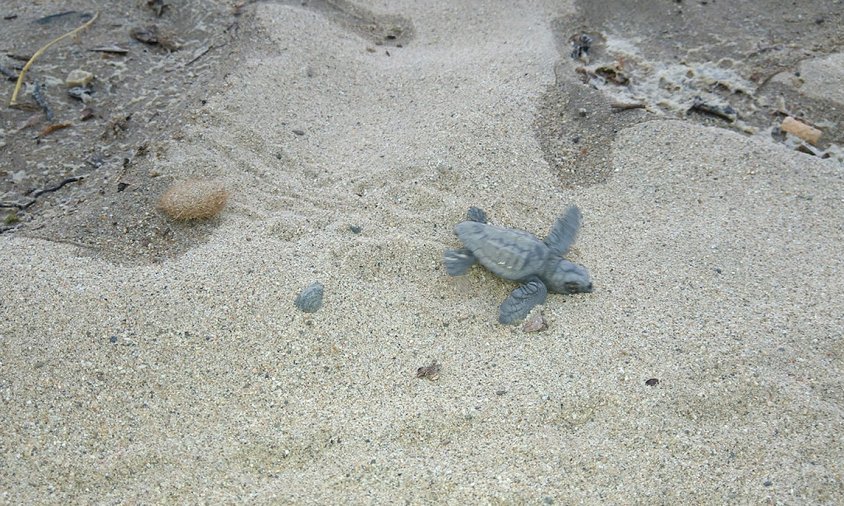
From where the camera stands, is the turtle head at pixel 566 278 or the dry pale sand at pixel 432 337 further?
the turtle head at pixel 566 278

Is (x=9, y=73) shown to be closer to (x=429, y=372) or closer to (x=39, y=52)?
(x=39, y=52)

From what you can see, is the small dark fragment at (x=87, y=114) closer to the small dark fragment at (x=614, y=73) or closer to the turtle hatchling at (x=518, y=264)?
the turtle hatchling at (x=518, y=264)

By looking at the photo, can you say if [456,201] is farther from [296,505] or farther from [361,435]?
[296,505]

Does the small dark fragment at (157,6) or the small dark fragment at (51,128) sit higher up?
the small dark fragment at (157,6)

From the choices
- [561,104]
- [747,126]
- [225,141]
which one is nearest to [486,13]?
[561,104]

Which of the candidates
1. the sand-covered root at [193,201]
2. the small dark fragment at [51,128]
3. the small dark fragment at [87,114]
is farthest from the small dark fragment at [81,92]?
the sand-covered root at [193,201]

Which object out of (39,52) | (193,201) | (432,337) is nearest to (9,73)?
(39,52)

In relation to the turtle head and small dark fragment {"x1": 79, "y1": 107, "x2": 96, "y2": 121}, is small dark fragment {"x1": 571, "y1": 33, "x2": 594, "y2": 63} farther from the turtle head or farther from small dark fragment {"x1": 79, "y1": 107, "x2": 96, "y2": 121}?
small dark fragment {"x1": 79, "y1": 107, "x2": 96, "y2": 121}

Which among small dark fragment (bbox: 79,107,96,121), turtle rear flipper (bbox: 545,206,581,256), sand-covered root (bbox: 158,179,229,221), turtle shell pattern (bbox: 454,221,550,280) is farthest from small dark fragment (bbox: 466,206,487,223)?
small dark fragment (bbox: 79,107,96,121)
